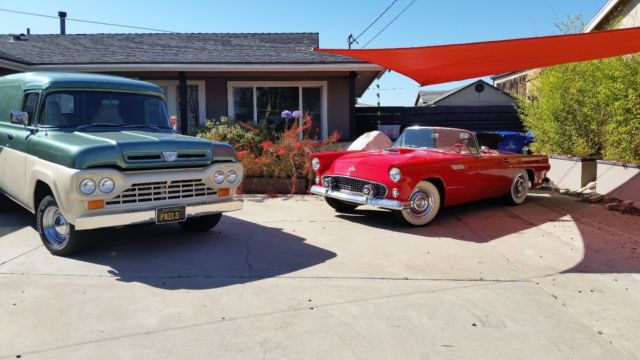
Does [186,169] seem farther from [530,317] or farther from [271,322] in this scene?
[530,317]

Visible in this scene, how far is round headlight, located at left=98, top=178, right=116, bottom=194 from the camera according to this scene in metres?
4.45

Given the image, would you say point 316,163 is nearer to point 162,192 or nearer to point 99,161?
point 162,192

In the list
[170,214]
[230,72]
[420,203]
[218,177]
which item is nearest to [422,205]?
[420,203]

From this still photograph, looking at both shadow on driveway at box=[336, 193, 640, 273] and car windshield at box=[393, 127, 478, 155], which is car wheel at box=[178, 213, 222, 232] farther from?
car windshield at box=[393, 127, 478, 155]

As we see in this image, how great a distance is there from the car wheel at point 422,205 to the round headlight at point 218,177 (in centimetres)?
239

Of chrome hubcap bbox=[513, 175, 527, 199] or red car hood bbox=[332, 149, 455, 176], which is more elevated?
red car hood bbox=[332, 149, 455, 176]

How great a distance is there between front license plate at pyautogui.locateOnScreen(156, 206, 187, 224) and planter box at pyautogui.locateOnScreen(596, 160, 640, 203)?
22.9 ft

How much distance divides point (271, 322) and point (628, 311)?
105 inches

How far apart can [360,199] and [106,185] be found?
10.3 ft

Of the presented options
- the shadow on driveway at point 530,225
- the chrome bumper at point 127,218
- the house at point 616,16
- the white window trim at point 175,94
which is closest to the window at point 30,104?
the chrome bumper at point 127,218

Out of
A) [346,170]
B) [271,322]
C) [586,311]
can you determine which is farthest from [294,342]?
[346,170]

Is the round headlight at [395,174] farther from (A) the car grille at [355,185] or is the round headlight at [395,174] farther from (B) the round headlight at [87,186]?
(B) the round headlight at [87,186]

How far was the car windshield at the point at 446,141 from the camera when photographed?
7211 mm

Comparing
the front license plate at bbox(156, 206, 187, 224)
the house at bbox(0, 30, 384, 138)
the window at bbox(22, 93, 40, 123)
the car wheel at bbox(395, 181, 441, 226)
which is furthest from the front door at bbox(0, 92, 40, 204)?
the house at bbox(0, 30, 384, 138)
